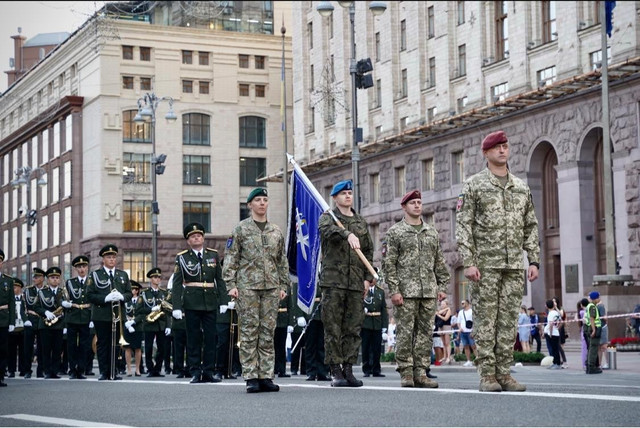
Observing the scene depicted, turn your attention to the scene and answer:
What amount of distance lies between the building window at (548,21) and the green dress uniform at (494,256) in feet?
113

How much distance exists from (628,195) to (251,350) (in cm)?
2885

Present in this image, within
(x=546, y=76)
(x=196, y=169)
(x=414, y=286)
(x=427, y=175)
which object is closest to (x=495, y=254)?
(x=414, y=286)

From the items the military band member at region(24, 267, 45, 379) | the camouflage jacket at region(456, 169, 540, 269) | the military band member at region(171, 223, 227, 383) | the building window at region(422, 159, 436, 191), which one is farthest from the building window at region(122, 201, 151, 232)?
the camouflage jacket at region(456, 169, 540, 269)

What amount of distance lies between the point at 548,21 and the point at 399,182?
12188mm

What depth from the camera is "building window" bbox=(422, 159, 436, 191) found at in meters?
51.8

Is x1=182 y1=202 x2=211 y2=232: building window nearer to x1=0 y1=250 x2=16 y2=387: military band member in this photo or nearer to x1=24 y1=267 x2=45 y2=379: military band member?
x1=24 y1=267 x2=45 y2=379: military band member

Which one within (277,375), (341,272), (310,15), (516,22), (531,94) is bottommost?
(277,375)

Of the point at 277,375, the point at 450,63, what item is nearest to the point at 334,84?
the point at 450,63

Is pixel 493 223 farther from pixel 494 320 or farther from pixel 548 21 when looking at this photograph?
pixel 548 21

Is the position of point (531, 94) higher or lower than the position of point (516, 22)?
lower

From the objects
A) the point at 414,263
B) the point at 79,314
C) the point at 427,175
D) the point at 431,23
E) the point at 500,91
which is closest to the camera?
the point at 414,263

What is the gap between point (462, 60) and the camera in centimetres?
5078

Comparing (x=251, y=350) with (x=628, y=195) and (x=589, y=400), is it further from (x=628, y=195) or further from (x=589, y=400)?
(x=628, y=195)

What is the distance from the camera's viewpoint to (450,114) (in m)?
50.2
